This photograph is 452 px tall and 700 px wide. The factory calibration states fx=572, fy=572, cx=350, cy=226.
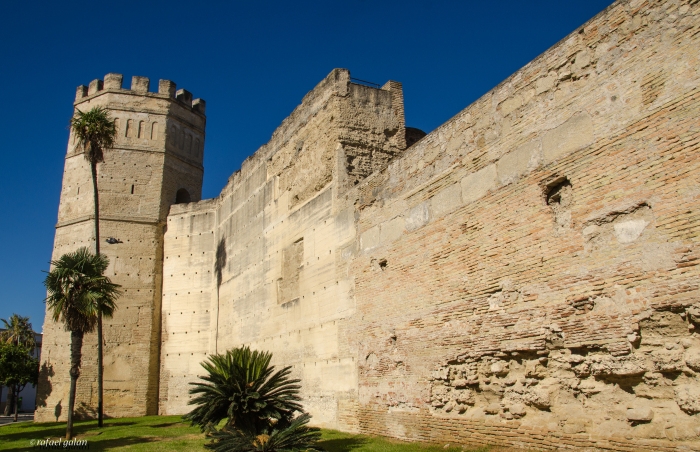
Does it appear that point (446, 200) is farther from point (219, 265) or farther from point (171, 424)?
point (219, 265)

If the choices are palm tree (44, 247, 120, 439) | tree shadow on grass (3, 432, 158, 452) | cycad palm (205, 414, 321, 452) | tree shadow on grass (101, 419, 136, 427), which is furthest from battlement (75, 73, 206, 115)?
cycad palm (205, 414, 321, 452)

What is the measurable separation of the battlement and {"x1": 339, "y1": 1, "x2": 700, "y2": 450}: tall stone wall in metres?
16.2

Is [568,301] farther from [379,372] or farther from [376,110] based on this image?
[376,110]

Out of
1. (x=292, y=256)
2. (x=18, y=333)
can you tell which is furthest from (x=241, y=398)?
(x=18, y=333)

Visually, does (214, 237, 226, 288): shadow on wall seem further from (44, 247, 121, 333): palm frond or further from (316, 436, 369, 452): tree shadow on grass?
(316, 436, 369, 452): tree shadow on grass

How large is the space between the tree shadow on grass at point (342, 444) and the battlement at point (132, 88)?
692 inches

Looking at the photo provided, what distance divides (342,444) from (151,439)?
515 centimetres

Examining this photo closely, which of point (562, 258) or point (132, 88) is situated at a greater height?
point (132, 88)

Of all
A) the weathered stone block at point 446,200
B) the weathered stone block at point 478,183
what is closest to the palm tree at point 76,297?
the weathered stone block at point 446,200

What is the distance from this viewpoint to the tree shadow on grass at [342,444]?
30.1 ft

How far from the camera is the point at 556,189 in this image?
761 centimetres

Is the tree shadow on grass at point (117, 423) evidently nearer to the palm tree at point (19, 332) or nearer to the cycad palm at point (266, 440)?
the cycad palm at point (266, 440)

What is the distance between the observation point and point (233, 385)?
26.2ft

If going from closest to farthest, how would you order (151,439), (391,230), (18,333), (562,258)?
(562,258) → (391,230) → (151,439) → (18,333)
